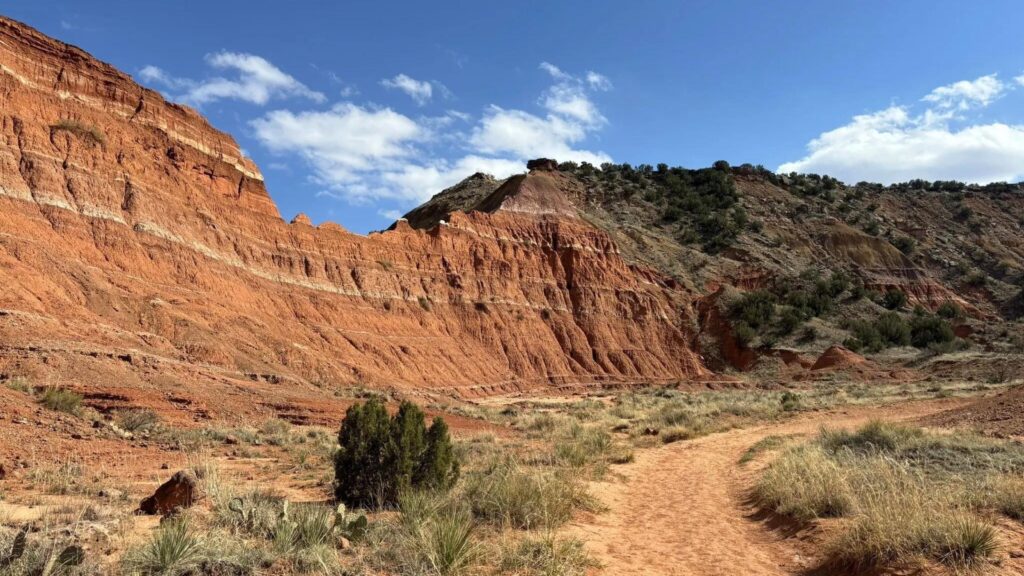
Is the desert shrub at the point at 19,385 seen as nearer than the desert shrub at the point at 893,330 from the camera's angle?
Yes

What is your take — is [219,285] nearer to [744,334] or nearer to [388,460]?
[388,460]

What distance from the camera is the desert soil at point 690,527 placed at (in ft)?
22.4

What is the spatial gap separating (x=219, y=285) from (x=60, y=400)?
58.1ft

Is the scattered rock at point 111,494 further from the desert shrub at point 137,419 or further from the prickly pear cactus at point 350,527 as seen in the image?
the desert shrub at point 137,419

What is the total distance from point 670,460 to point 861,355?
1801 inches

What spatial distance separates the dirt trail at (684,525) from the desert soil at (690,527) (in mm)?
11

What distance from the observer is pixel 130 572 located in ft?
15.9

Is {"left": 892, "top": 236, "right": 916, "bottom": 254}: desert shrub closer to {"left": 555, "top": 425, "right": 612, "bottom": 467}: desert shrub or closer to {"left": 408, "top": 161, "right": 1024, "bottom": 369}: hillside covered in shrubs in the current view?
{"left": 408, "top": 161, "right": 1024, "bottom": 369}: hillside covered in shrubs

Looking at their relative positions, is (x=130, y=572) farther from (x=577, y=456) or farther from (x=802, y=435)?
(x=802, y=435)

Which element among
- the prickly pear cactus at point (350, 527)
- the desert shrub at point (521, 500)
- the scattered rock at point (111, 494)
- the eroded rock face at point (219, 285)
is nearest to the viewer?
the prickly pear cactus at point (350, 527)

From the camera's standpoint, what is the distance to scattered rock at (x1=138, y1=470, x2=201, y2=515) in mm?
7484

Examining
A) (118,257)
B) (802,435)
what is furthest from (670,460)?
(118,257)

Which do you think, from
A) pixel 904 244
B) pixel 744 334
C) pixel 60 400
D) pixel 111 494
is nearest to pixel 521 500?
pixel 111 494

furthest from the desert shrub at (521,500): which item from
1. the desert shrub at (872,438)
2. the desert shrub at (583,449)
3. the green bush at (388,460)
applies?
the desert shrub at (872,438)
